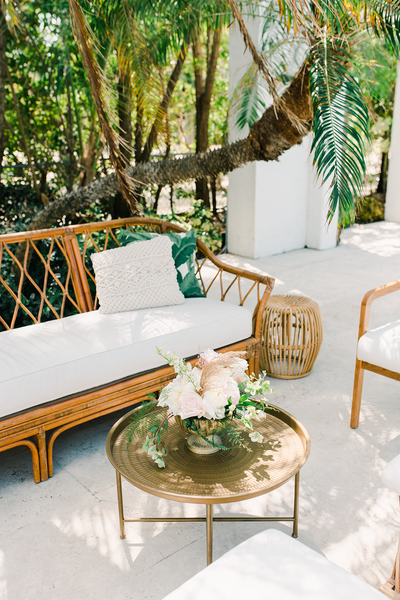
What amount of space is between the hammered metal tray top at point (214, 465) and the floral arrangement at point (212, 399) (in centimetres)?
5

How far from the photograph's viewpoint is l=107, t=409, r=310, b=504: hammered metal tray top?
1690 millimetres

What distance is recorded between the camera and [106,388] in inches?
97.8

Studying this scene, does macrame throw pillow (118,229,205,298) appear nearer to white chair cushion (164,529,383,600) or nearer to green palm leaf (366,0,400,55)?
green palm leaf (366,0,400,55)

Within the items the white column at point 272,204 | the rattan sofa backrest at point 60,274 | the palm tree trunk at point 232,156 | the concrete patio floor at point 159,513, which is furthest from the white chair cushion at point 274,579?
the white column at point 272,204

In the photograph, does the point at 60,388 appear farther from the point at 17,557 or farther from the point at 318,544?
the point at 318,544

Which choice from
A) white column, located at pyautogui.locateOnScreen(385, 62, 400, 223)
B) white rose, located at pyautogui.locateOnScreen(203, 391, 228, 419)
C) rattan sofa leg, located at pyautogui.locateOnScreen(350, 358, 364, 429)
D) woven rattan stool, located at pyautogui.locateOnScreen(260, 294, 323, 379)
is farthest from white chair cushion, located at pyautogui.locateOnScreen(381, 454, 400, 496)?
white column, located at pyautogui.locateOnScreen(385, 62, 400, 223)

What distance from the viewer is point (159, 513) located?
2148mm

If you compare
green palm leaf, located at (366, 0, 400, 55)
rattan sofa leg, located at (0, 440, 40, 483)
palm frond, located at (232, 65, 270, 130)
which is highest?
green palm leaf, located at (366, 0, 400, 55)

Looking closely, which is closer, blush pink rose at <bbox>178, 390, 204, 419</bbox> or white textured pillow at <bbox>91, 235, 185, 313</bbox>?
blush pink rose at <bbox>178, 390, 204, 419</bbox>

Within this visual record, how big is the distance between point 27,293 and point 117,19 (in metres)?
2.33

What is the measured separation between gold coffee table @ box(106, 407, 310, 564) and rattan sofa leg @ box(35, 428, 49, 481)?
463mm

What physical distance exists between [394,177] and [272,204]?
334 centimetres

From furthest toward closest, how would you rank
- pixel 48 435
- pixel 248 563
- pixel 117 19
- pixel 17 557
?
pixel 117 19 < pixel 48 435 < pixel 17 557 < pixel 248 563

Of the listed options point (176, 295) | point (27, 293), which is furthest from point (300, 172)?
point (176, 295)
